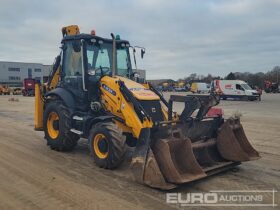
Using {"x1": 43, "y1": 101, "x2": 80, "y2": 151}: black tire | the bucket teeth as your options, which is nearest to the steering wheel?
{"x1": 43, "y1": 101, "x2": 80, "y2": 151}: black tire

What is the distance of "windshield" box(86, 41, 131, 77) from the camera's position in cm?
828

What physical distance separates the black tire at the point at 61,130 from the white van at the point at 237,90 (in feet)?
97.7

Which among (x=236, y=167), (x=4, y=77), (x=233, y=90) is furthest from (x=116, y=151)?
(x=4, y=77)

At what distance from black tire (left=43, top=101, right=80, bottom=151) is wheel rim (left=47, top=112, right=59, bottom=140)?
37 mm

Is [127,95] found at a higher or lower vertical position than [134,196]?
higher

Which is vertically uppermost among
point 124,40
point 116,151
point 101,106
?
point 124,40

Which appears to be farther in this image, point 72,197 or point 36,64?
point 36,64

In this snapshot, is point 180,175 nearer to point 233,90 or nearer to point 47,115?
point 47,115

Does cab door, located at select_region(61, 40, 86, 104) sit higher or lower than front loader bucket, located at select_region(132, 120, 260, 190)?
higher

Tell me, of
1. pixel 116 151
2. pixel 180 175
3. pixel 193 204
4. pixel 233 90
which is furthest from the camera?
pixel 233 90

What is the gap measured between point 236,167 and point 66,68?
4636mm

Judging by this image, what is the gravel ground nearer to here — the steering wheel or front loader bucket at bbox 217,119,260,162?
front loader bucket at bbox 217,119,260,162

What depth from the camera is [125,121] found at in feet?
23.5

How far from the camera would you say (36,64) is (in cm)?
10912
